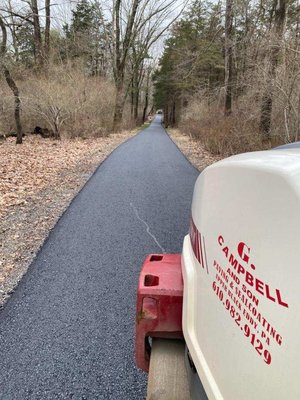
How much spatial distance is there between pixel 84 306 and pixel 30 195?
3717mm

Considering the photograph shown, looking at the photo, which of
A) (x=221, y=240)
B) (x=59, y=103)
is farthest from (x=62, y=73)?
(x=221, y=240)

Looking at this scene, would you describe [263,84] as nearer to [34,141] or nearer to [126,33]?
[34,141]

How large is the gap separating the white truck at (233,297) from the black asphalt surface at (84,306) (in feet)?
2.31

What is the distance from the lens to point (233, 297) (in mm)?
1074

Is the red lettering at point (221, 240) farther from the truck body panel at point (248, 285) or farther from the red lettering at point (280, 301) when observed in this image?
the red lettering at point (280, 301)

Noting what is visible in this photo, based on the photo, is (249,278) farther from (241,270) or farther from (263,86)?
(263,86)

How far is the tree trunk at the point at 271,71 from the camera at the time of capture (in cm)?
689

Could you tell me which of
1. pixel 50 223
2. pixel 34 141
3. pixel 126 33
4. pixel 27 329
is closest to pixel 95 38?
pixel 126 33

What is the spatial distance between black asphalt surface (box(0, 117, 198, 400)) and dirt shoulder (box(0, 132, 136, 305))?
172 mm

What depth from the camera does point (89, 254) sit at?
361 cm

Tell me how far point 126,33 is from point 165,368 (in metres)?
24.0

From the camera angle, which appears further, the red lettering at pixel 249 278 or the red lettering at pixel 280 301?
the red lettering at pixel 249 278

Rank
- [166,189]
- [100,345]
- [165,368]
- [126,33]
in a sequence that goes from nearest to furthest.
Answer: [165,368]
[100,345]
[166,189]
[126,33]

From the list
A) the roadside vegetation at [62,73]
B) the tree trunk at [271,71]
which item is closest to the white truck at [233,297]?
the tree trunk at [271,71]
